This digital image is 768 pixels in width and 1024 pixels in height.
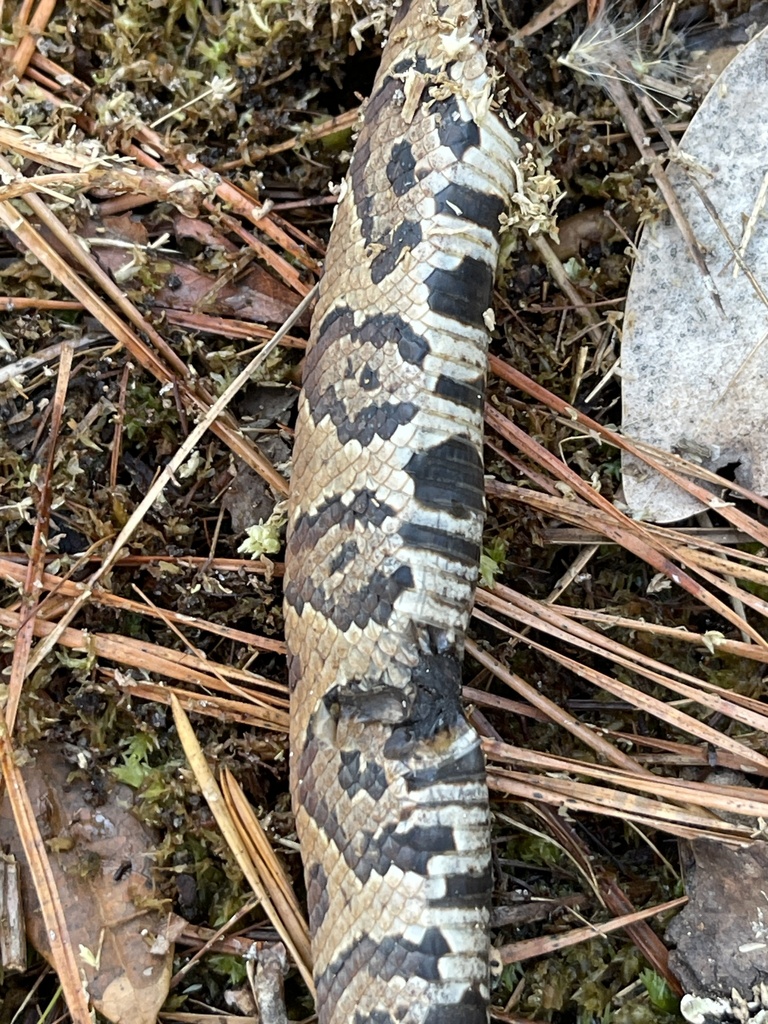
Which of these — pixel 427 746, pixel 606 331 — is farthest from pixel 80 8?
pixel 427 746

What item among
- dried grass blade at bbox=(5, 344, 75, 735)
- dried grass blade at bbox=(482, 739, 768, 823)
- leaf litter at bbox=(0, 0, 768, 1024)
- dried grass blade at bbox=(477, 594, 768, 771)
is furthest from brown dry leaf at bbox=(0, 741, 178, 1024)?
dried grass blade at bbox=(477, 594, 768, 771)

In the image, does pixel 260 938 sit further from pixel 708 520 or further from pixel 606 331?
pixel 606 331

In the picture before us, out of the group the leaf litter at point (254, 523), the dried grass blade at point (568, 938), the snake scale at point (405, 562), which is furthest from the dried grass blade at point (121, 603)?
the dried grass blade at point (568, 938)

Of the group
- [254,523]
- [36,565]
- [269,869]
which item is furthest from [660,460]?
[36,565]

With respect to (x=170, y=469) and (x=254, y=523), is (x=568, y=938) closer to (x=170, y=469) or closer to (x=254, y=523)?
(x=254, y=523)

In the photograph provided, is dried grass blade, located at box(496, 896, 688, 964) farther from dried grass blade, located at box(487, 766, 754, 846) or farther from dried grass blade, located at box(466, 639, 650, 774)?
dried grass blade, located at box(466, 639, 650, 774)

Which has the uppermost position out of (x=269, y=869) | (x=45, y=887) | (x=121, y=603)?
(x=121, y=603)

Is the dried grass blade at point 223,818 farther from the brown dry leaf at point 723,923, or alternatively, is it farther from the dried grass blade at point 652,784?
the brown dry leaf at point 723,923
